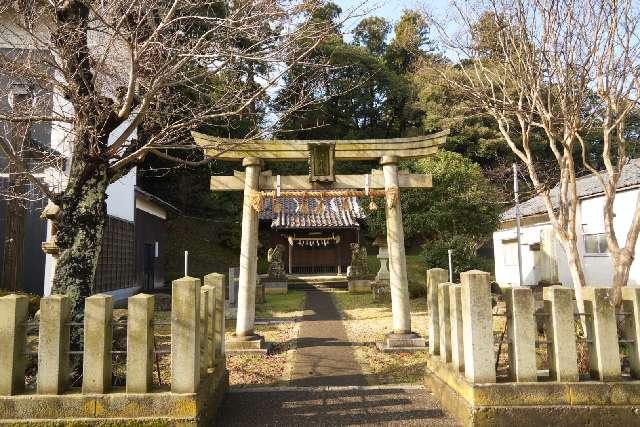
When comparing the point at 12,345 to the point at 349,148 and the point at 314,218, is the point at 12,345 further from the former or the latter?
the point at 314,218

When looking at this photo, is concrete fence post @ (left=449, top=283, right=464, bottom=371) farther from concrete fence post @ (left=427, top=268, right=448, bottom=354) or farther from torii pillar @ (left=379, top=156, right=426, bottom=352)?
torii pillar @ (left=379, top=156, right=426, bottom=352)

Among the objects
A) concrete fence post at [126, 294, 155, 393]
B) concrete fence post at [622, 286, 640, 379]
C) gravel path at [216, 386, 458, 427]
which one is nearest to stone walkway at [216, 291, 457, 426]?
gravel path at [216, 386, 458, 427]

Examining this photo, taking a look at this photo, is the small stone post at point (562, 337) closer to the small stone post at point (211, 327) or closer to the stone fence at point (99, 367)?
the stone fence at point (99, 367)

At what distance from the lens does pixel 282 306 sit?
1628 cm

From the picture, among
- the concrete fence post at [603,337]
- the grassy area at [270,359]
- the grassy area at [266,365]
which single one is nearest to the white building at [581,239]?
the grassy area at [270,359]

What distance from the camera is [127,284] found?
17.1 m

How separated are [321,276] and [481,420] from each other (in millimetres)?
21032

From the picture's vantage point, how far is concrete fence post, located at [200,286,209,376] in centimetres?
510

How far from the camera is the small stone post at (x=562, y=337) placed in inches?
176

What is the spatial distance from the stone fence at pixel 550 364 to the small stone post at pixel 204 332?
285 centimetres

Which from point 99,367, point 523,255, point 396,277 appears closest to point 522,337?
point 99,367

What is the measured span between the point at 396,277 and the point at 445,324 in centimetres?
353

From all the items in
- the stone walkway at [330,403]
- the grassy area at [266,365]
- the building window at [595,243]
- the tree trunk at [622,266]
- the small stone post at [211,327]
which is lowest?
the grassy area at [266,365]

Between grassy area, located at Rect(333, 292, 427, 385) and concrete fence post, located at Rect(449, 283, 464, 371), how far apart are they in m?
2.08
